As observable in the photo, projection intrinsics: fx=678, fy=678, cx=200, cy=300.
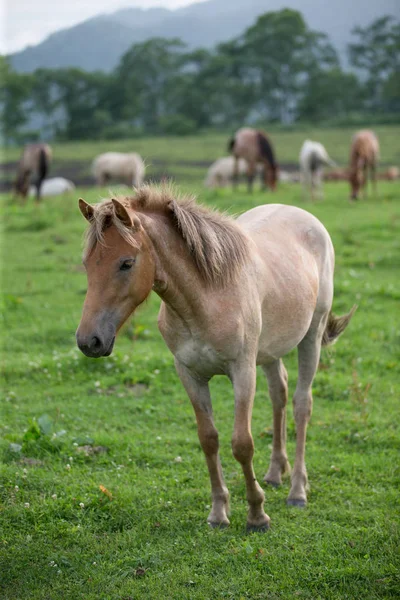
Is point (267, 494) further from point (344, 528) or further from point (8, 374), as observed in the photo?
point (8, 374)

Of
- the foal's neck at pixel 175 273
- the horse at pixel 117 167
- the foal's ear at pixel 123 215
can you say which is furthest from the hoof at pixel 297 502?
the horse at pixel 117 167

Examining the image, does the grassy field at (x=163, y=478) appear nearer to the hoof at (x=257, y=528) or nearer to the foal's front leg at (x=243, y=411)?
the hoof at (x=257, y=528)

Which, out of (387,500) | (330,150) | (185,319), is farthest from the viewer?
(330,150)

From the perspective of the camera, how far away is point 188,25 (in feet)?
427

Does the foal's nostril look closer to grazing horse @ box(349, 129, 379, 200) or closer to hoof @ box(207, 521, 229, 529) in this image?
hoof @ box(207, 521, 229, 529)

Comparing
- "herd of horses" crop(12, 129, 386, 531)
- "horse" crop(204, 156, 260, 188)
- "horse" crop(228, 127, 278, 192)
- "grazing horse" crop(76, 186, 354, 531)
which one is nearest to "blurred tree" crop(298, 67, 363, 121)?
"horse" crop(204, 156, 260, 188)

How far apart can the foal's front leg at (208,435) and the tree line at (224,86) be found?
183ft

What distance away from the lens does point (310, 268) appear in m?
5.16

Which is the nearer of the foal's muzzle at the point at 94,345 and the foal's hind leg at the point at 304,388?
the foal's muzzle at the point at 94,345

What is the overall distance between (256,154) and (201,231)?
56.6 ft

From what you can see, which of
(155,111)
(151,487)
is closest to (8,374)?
(151,487)

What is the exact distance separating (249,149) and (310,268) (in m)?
16.6

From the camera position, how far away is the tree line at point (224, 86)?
62.1 metres

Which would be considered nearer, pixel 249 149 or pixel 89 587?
pixel 89 587
